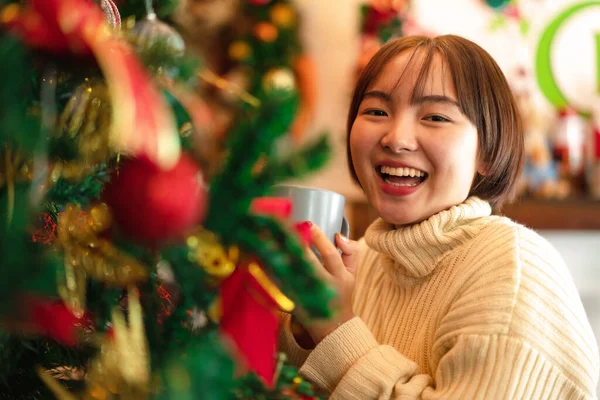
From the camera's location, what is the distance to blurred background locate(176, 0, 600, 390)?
243cm

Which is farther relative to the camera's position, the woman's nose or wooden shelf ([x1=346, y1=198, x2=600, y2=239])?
wooden shelf ([x1=346, y1=198, x2=600, y2=239])

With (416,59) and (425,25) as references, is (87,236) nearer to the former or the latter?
(416,59)

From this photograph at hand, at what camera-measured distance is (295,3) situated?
254 centimetres

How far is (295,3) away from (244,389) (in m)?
2.34

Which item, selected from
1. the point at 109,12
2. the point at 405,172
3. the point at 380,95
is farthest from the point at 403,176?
the point at 109,12

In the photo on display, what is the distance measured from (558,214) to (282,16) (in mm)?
1361

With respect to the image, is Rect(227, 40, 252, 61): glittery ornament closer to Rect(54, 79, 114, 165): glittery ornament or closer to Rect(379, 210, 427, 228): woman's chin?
Rect(379, 210, 427, 228): woman's chin

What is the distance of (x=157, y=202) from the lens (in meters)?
0.31

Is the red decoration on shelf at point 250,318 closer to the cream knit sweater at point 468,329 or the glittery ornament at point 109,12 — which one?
the glittery ornament at point 109,12

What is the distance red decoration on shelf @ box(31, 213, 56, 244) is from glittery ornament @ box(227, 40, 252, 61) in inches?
77.4

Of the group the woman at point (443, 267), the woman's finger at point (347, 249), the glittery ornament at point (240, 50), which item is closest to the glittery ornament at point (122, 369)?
the woman at point (443, 267)

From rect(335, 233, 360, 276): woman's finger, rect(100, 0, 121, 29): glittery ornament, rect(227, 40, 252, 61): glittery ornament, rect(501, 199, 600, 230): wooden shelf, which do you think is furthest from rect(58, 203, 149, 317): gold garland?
rect(501, 199, 600, 230): wooden shelf

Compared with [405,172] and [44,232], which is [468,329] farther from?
[44,232]

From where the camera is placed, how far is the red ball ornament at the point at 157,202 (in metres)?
0.31
